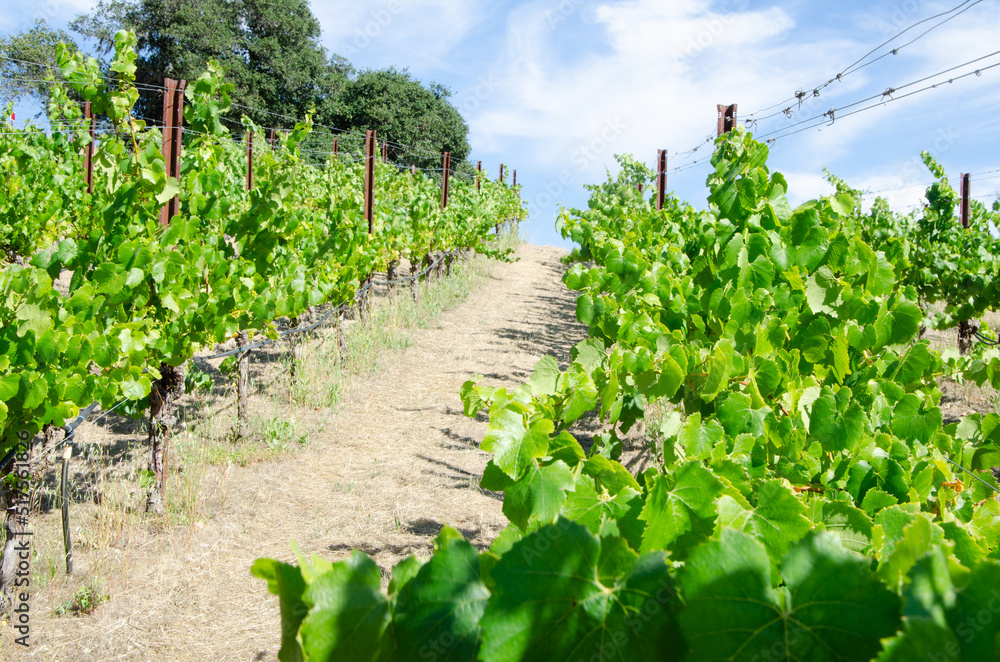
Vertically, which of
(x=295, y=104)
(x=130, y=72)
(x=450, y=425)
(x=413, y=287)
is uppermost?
(x=295, y=104)

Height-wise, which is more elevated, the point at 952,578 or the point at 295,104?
the point at 295,104

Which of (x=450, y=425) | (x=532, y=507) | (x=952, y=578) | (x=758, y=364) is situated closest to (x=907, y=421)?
(x=758, y=364)

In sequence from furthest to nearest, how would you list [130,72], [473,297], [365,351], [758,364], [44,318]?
1. [473,297]
2. [365,351]
3. [130,72]
4. [44,318]
5. [758,364]

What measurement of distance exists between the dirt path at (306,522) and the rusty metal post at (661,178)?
3747 millimetres

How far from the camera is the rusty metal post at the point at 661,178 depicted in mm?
9284

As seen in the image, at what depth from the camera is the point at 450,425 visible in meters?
5.65

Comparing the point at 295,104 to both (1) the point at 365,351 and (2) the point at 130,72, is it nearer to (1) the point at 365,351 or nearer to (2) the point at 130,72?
(1) the point at 365,351

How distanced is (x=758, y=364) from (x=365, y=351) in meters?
5.44

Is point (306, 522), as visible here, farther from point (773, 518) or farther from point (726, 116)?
point (726, 116)

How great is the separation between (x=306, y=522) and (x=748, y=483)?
3109mm

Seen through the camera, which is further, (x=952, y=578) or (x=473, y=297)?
(x=473, y=297)

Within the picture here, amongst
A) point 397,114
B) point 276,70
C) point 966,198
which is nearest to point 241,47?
point 276,70

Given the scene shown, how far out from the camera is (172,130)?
4277mm

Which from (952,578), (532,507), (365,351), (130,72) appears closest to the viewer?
(952,578)
